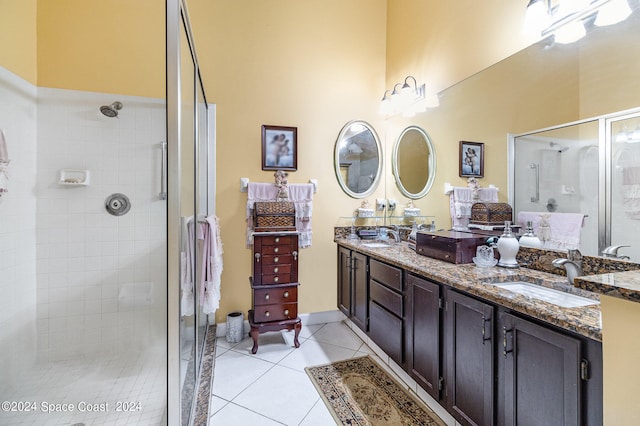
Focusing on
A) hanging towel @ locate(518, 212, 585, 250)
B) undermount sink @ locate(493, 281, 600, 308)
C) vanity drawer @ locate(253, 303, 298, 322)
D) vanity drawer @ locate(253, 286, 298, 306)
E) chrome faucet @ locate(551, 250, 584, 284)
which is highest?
hanging towel @ locate(518, 212, 585, 250)

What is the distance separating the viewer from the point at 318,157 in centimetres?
295

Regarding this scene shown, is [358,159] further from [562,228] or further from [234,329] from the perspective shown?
[234,329]

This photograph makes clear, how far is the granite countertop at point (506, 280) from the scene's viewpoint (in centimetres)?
93

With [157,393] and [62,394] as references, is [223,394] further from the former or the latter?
[62,394]

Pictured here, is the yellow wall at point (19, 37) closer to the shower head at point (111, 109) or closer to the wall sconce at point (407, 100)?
the shower head at point (111, 109)

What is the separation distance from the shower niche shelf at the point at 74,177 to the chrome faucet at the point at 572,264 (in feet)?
10.4

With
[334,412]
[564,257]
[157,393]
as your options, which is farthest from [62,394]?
[564,257]

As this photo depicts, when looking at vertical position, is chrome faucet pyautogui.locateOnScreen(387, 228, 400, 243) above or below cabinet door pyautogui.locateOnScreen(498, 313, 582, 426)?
above

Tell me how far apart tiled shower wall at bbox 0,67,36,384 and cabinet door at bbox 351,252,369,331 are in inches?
97.6

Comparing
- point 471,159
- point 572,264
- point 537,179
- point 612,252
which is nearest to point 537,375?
point 572,264

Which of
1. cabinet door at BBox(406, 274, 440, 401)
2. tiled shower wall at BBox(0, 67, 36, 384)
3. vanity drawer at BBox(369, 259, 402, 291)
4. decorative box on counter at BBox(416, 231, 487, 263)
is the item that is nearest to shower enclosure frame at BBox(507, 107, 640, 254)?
decorative box on counter at BBox(416, 231, 487, 263)

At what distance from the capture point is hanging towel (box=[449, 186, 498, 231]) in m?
1.99

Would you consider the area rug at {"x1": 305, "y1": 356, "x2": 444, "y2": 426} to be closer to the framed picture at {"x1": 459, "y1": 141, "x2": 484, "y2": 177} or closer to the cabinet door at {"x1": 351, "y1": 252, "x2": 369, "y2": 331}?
the cabinet door at {"x1": 351, "y1": 252, "x2": 369, "y2": 331}

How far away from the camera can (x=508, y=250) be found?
5.41 ft
